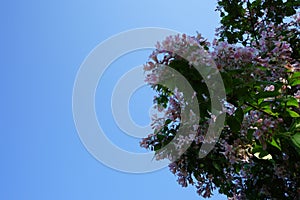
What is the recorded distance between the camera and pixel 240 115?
2.83m

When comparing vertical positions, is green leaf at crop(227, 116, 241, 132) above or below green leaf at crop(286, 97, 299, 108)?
above

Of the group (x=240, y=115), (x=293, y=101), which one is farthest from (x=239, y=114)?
(x=293, y=101)

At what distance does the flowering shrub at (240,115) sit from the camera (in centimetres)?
261

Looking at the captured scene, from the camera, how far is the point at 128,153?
13.1ft

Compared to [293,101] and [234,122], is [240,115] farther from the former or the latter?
[293,101]

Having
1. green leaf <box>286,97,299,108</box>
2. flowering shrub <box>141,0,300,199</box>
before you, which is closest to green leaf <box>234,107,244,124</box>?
flowering shrub <box>141,0,300,199</box>

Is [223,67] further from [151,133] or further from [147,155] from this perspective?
[147,155]

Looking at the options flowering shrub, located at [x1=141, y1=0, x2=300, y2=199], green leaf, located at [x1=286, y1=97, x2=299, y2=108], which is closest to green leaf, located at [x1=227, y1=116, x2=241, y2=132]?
flowering shrub, located at [x1=141, y1=0, x2=300, y2=199]

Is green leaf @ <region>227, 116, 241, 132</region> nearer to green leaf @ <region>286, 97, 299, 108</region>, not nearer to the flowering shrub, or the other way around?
the flowering shrub

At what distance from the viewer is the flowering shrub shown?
2.61 metres

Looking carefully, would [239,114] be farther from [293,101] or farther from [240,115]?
[293,101]

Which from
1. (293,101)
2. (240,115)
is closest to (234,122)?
(240,115)

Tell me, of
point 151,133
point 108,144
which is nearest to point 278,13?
point 151,133

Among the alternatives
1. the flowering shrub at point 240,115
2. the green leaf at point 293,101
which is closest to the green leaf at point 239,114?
the flowering shrub at point 240,115
